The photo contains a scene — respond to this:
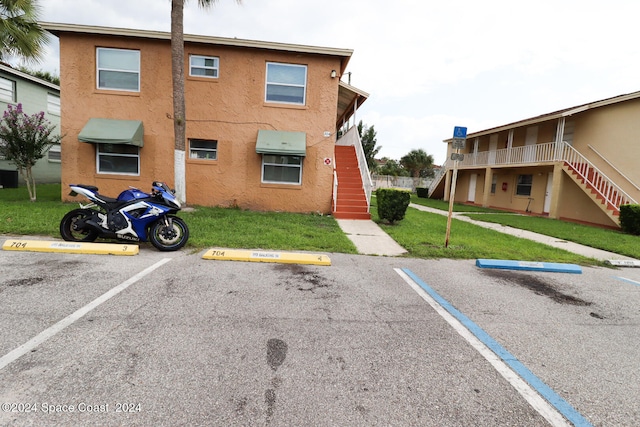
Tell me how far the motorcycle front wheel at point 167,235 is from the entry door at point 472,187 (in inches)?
868

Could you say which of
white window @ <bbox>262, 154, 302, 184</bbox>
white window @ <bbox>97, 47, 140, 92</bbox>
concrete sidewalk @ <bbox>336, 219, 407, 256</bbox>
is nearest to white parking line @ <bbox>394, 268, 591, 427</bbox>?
concrete sidewalk @ <bbox>336, 219, 407, 256</bbox>

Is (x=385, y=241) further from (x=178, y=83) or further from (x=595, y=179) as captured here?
(x=595, y=179)

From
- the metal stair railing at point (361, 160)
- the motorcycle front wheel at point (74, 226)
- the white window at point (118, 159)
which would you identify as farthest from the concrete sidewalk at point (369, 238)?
the white window at point (118, 159)

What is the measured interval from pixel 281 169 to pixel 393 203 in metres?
4.52

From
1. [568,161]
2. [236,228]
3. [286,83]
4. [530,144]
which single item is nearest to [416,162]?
[530,144]

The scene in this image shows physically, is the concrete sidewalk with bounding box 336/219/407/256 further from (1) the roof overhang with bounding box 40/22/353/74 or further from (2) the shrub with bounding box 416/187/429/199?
(2) the shrub with bounding box 416/187/429/199

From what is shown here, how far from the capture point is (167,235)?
21.0 ft

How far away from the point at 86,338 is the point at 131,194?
3.80m

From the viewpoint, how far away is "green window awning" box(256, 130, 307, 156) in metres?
11.8

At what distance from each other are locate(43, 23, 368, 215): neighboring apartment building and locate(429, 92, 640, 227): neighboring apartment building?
35.3 ft

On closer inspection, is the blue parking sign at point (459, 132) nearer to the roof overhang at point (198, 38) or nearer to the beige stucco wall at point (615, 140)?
the roof overhang at point (198, 38)

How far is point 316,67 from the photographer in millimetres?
12344

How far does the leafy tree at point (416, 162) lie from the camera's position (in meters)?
44.5

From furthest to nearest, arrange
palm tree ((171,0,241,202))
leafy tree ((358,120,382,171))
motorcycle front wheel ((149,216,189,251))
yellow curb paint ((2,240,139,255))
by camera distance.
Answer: leafy tree ((358,120,382,171)) < palm tree ((171,0,241,202)) < motorcycle front wheel ((149,216,189,251)) < yellow curb paint ((2,240,139,255))
